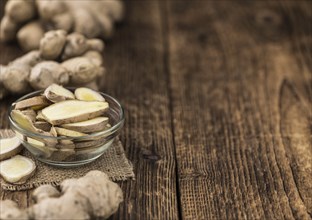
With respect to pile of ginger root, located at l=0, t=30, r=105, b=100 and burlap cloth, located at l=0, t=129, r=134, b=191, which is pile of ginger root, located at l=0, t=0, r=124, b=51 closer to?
pile of ginger root, located at l=0, t=30, r=105, b=100

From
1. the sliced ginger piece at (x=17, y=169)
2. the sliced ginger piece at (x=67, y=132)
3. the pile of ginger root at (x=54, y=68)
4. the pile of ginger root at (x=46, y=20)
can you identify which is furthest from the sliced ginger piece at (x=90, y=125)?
the pile of ginger root at (x=46, y=20)

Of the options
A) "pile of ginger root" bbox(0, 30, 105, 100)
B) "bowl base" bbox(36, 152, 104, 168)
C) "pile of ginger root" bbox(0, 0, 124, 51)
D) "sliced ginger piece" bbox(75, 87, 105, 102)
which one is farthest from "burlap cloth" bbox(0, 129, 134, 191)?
"pile of ginger root" bbox(0, 0, 124, 51)

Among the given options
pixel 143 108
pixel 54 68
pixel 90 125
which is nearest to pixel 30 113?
pixel 90 125

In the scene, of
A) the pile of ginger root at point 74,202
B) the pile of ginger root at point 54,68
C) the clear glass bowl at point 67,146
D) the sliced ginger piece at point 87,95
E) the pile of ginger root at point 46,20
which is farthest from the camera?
the pile of ginger root at point 46,20

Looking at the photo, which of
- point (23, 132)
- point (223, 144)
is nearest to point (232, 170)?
point (223, 144)

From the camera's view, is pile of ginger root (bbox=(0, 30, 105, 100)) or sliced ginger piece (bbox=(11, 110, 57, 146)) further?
pile of ginger root (bbox=(0, 30, 105, 100))

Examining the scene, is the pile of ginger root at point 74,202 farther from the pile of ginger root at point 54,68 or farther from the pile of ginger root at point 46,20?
the pile of ginger root at point 46,20

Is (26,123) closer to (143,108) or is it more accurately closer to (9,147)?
(9,147)

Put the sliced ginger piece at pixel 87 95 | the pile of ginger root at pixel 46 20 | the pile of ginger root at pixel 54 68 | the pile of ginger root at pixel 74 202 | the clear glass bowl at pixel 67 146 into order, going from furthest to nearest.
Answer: the pile of ginger root at pixel 46 20 → the pile of ginger root at pixel 54 68 → the sliced ginger piece at pixel 87 95 → the clear glass bowl at pixel 67 146 → the pile of ginger root at pixel 74 202
